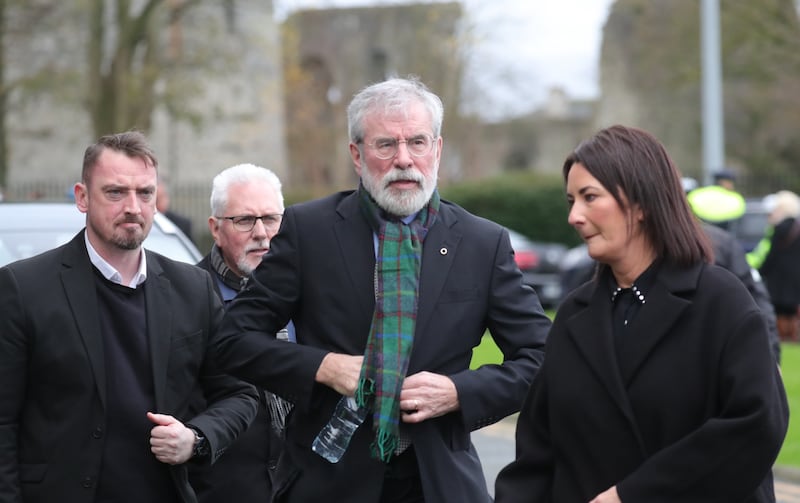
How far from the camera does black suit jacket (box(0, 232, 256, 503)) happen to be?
4.09m

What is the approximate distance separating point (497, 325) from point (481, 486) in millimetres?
498

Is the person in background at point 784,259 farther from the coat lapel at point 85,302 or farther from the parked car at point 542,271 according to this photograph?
the coat lapel at point 85,302

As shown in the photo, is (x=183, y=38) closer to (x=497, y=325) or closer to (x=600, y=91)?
(x=600, y=91)

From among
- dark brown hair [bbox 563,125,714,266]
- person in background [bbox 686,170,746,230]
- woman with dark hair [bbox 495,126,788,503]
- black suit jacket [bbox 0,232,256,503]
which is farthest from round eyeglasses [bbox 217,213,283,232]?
person in background [bbox 686,170,746,230]

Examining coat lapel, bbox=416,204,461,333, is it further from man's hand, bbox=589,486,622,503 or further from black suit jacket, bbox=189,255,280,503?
black suit jacket, bbox=189,255,280,503

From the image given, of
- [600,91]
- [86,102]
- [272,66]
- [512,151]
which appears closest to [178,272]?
[86,102]

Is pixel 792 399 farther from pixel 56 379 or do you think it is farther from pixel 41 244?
pixel 56 379

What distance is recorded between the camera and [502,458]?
10.1 metres

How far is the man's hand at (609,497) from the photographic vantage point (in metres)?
3.29

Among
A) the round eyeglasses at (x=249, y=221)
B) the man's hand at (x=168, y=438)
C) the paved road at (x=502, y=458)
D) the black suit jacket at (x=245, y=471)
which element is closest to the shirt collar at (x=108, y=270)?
the man's hand at (x=168, y=438)

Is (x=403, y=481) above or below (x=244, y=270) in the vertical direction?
below

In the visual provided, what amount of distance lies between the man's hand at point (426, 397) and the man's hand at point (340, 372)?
0.50 ft

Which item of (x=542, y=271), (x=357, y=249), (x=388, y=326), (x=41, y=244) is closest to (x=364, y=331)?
(x=388, y=326)

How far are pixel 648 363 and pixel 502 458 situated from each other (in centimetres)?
686
